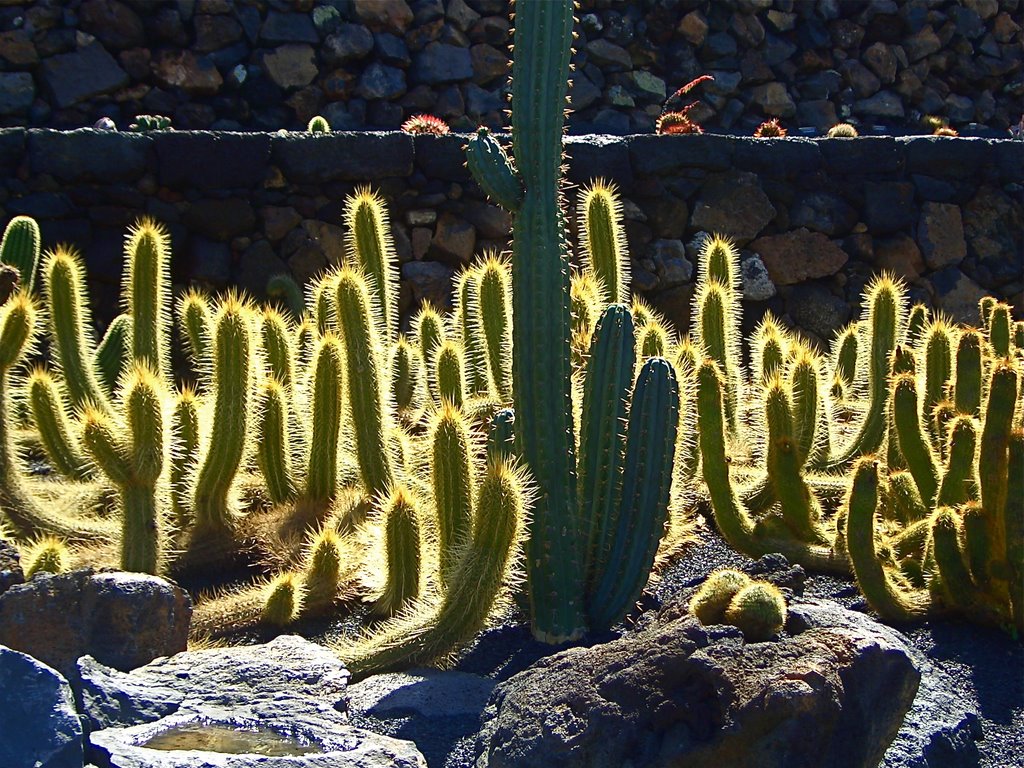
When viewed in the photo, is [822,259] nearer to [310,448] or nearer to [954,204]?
[954,204]

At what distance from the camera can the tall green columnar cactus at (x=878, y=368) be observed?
4.99 m

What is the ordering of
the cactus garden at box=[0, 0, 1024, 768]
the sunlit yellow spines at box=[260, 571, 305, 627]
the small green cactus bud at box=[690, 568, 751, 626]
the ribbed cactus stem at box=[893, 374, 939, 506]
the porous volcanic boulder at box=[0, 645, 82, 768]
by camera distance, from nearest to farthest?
1. the porous volcanic boulder at box=[0, 645, 82, 768]
2. the cactus garden at box=[0, 0, 1024, 768]
3. the small green cactus bud at box=[690, 568, 751, 626]
4. the sunlit yellow spines at box=[260, 571, 305, 627]
5. the ribbed cactus stem at box=[893, 374, 939, 506]

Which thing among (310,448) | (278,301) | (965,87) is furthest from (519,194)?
(965,87)

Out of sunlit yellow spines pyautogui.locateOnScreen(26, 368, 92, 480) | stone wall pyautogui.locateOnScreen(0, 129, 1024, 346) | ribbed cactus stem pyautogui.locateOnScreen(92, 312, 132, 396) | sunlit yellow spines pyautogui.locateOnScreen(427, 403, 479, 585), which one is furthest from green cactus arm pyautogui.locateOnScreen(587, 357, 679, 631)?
stone wall pyautogui.locateOnScreen(0, 129, 1024, 346)

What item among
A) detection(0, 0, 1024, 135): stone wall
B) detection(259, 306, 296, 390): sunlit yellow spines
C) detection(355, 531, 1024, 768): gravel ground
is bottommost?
detection(355, 531, 1024, 768): gravel ground

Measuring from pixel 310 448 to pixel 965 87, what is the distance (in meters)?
9.42

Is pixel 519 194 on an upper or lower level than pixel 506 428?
upper

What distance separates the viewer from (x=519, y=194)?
3.59 meters

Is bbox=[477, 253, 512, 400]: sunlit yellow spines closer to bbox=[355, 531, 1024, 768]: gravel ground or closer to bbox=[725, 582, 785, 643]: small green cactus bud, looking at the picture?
bbox=[355, 531, 1024, 768]: gravel ground

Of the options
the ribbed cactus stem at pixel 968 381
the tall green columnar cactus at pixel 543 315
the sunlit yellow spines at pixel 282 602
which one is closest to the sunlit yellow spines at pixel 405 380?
the sunlit yellow spines at pixel 282 602

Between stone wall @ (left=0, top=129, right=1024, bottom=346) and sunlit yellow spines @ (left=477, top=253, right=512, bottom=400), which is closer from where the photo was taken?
sunlit yellow spines @ (left=477, top=253, right=512, bottom=400)

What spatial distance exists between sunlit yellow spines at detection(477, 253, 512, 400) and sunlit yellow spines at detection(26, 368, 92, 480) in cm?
143

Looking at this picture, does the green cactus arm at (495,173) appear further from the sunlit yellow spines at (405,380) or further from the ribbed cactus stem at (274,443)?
the sunlit yellow spines at (405,380)

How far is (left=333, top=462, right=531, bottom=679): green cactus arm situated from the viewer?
3281 mm
